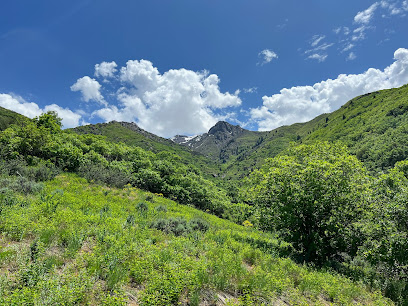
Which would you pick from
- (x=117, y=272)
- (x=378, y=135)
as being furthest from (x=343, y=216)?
(x=378, y=135)

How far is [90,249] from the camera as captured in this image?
6836 mm

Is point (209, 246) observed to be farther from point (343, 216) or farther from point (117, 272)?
point (343, 216)

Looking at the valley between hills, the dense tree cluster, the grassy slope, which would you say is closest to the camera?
the grassy slope

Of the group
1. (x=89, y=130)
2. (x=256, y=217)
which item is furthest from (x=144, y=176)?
(x=89, y=130)

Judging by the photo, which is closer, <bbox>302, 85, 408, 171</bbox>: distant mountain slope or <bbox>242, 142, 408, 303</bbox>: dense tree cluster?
<bbox>242, 142, 408, 303</bbox>: dense tree cluster

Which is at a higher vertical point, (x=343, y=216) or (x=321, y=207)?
(x=321, y=207)

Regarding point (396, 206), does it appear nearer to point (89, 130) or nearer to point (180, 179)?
point (180, 179)

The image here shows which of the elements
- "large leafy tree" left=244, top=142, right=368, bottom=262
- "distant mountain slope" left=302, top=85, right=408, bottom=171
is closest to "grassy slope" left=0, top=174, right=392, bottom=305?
"large leafy tree" left=244, top=142, right=368, bottom=262

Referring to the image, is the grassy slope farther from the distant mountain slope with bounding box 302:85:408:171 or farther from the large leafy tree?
the distant mountain slope with bounding box 302:85:408:171

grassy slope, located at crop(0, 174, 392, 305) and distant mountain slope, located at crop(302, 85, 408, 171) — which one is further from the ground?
distant mountain slope, located at crop(302, 85, 408, 171)

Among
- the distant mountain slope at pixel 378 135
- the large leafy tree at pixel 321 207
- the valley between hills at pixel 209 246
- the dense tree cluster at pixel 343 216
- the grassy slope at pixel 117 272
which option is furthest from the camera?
the distant mountain slope at pixel 378 135

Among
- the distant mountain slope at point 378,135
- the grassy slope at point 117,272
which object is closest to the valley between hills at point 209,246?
the grassy slope at point 117,272

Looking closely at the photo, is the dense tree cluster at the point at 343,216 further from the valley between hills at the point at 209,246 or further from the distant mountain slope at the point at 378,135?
the distant mountain slope at the point at 378,135

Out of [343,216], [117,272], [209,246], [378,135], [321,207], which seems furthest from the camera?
[378,135]
